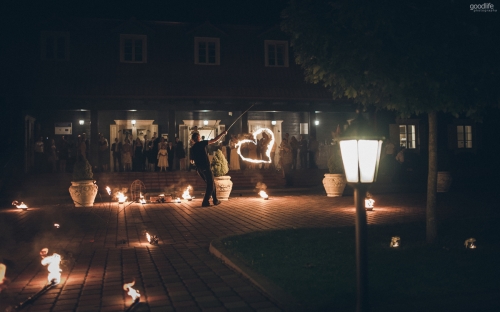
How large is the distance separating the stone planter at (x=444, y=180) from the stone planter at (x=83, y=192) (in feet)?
43.7

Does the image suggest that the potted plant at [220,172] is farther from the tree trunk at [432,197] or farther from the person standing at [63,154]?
the person standing at [63,154]

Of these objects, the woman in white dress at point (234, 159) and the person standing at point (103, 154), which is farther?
the woman in white dress at point (234, 159)

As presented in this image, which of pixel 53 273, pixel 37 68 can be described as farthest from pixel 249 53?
pixel 53 273

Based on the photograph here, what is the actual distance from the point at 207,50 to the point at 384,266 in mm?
21161

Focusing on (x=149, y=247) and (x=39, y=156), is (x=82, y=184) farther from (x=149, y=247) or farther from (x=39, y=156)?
(x=39, y=156)

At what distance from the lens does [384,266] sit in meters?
5.91

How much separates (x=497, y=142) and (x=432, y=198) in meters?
23.8

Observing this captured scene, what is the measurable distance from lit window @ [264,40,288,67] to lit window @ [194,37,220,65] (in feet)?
9.39

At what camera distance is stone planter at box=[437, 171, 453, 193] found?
18.4 metres

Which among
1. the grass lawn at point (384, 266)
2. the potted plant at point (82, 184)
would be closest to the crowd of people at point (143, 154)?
the potted plant at point (82, 184)

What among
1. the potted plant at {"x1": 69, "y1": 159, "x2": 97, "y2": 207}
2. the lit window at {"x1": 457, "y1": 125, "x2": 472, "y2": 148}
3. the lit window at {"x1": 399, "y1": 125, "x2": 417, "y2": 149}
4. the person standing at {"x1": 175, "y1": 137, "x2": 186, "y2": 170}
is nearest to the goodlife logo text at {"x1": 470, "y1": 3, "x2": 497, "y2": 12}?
the potted plant at {"x1": 69, "y1": 159, "x2": 97, "y2": 207}

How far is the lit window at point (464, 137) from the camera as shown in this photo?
91.8 ft

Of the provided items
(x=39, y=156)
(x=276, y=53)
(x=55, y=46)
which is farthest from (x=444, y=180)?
(x=55, y=46)

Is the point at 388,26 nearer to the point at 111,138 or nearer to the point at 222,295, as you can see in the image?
the point at 222,295
